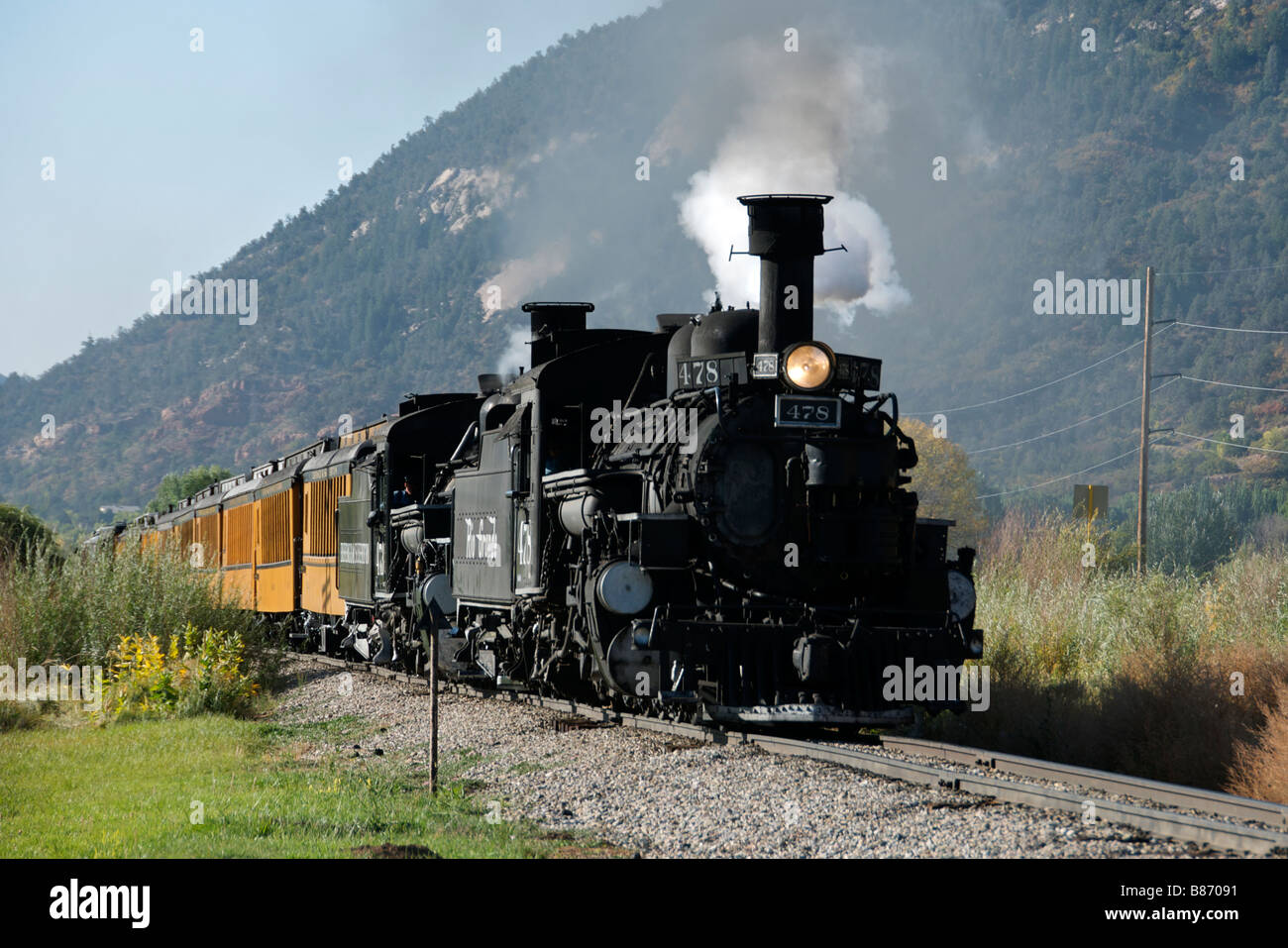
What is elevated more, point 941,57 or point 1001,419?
point 941,57

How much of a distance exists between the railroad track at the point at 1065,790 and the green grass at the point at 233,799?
2.50 m

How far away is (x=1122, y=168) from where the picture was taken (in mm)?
156750

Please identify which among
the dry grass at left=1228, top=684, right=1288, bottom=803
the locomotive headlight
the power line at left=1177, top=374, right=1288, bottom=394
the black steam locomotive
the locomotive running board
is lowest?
the dry grass at left=1228, top=684, right=1288, bottom=803

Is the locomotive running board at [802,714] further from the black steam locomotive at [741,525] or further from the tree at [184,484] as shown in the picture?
the tree at [184,484]

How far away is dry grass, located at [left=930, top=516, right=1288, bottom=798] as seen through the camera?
11.8 m

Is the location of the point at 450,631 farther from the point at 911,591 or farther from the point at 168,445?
the point at 168,445

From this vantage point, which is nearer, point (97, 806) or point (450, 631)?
point (97, 806)

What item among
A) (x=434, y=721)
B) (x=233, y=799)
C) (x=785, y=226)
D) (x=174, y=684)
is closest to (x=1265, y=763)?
(x=785, y=226)

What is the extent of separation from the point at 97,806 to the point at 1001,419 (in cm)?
12054

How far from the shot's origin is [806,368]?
447 inches

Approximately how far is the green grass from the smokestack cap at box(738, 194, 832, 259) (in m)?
5.18

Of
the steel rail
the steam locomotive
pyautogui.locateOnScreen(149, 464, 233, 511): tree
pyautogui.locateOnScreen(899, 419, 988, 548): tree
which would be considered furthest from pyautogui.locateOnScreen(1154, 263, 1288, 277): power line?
the steel rail

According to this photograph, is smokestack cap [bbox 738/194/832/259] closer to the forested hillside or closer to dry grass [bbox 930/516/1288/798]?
dry grass [bbox 930/516/1288/798]
